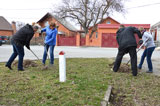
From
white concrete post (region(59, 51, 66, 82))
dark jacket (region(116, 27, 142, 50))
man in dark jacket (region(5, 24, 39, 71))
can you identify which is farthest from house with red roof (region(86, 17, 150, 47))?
white concrete post (region(59, 51, 66, 82))

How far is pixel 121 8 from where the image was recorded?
30.5 m

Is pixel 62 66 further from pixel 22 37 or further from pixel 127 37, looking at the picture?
pixel 127 37

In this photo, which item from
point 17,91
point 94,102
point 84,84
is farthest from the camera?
point 84,84

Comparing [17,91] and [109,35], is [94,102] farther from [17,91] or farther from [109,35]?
[109,35]

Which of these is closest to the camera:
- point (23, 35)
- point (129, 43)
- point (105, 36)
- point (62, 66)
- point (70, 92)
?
point (70, 92)

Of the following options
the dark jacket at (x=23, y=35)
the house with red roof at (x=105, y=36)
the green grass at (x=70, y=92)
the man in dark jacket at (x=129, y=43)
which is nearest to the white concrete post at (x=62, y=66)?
the green grass at (x=70, y=92)

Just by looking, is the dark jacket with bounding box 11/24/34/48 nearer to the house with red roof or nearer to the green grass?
the green grass

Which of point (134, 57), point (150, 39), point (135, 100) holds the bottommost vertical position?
point (135, 100)

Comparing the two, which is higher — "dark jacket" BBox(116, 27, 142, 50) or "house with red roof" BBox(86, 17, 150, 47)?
"house with red roof" BBox(86, 17, 150, 47)

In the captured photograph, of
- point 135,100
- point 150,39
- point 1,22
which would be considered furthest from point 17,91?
point 1,22

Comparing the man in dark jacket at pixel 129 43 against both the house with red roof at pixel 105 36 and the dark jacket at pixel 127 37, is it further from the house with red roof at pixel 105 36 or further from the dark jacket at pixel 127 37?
the house with red roof at pixel 105 36

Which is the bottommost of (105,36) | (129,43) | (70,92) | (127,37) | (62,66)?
(70,92)

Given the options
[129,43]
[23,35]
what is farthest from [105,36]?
[23,35]

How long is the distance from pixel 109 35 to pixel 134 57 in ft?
56.8
